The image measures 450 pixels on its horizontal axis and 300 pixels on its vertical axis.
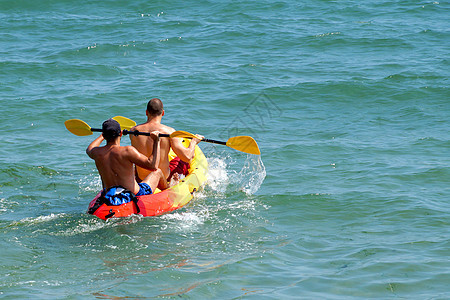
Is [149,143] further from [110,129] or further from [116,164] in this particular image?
[110,129]

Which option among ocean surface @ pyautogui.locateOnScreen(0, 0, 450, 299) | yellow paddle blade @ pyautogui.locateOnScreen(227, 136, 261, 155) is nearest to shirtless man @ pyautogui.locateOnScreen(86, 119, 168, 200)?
ocean surface @ pyautogui.locateOnScreen(0, 0, 450, 299)

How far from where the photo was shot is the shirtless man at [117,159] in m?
6.59

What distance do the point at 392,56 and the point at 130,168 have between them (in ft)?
32.3

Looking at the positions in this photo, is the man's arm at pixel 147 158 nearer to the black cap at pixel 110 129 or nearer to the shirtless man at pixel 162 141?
the black cap at pixel 110 129

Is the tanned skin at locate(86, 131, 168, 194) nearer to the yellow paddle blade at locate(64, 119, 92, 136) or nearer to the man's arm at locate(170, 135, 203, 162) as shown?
the man's arm at locate(170, 135, 203, 162)

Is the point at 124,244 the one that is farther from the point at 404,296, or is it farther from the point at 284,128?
the point at 284,128

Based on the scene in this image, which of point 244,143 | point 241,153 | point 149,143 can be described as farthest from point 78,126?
point 241,153

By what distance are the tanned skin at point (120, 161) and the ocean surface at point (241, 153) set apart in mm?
486

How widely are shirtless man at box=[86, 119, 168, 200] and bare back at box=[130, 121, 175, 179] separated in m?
0.34

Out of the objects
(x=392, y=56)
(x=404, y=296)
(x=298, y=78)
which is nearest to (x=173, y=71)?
(x=298, y=78)

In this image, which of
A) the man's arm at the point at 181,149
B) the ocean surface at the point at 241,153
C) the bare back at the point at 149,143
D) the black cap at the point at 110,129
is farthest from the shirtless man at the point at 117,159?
the man's arm at the point at 181,149

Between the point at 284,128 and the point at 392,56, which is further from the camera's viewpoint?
the point at 392,56

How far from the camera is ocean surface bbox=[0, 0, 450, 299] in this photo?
222 inches

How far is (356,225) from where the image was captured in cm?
692
